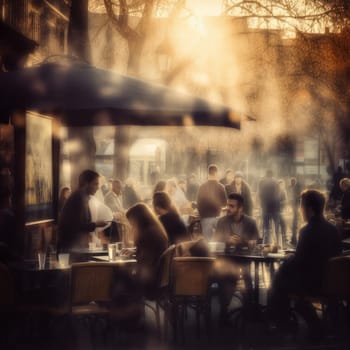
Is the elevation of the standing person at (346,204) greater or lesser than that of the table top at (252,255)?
greater

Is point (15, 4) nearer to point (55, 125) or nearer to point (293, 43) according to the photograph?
point (293, 43)

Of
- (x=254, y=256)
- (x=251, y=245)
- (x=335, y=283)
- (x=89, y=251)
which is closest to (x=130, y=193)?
(x=89, y=251)

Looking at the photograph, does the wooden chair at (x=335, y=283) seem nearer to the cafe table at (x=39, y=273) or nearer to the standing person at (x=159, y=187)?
the cafe table at (x=39, y=273)

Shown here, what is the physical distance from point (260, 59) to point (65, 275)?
Answer: 1233 centimetres

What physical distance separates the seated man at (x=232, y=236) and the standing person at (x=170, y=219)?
58 cm

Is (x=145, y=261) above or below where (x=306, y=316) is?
above

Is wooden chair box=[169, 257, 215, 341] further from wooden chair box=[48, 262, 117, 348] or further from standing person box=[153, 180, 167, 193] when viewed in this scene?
standing person box=[153, 180, 167, 193]

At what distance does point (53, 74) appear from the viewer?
1057 cm

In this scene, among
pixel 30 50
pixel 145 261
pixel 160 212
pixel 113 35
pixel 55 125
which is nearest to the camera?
pixel 145 261

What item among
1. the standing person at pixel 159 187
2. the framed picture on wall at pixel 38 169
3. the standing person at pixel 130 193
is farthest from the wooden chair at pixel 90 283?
the standing person at pixel 130 193

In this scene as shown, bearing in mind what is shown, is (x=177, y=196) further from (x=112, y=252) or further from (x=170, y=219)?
(x=112, y=252)

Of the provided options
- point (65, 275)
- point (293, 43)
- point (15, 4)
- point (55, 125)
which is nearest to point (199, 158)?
point (15, 4)

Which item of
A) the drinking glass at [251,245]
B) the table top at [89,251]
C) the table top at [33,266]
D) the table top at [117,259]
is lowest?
the table top at [33,266]

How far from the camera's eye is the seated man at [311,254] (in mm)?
9148
